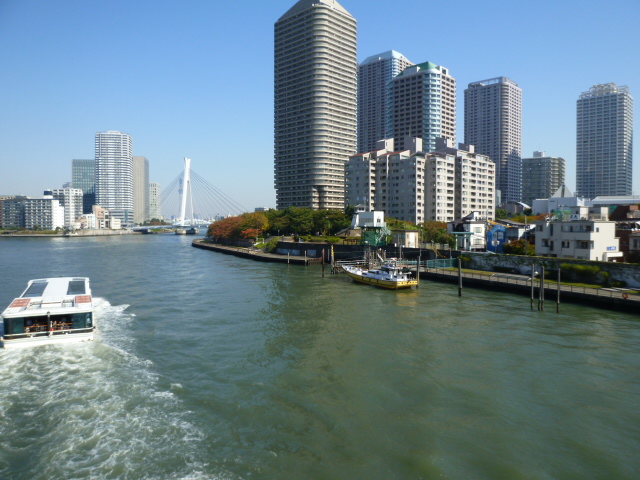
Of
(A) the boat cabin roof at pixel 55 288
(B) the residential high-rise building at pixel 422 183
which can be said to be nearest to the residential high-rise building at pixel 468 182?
(B) the residential high-rise building at pixel 422 183

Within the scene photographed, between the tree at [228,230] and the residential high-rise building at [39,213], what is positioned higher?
the residential high-rise building at [39,213]

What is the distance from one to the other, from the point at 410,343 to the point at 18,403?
18.2 meters

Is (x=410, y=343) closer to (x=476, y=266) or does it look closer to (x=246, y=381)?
(x=246, y=381)

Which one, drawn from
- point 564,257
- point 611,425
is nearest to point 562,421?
point 611,425

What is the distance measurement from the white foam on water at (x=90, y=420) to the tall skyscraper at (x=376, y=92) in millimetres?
181076

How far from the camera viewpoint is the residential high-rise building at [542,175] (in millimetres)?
189750

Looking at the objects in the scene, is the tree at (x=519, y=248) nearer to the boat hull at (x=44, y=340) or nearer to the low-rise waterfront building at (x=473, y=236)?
the low-rise waterfront building at (x=473, y=236)

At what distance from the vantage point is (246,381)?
1841 cm

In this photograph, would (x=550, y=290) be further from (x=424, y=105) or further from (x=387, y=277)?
(x=424, y=105)

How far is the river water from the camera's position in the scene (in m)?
12.7

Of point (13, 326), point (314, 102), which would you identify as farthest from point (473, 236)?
point (314, 102)

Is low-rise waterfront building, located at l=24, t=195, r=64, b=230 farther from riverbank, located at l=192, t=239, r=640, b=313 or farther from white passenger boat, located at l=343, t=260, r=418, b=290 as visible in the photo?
riverbank, located at l=192, t=239, r=640, b=313

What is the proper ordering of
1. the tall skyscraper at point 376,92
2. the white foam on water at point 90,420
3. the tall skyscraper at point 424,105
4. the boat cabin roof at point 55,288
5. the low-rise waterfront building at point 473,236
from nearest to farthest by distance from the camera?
the white foam on water at point 90,420
the boat cabin roof at point 55,288
the low-rise waterfront building at point 473,236
the tall skyscraper at point 424,105
the tall skyscraper at point 376,92

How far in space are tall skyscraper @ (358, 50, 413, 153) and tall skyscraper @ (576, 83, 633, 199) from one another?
84.6m
